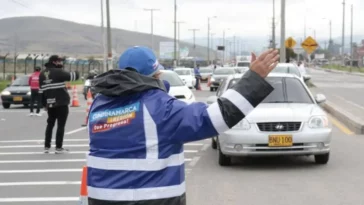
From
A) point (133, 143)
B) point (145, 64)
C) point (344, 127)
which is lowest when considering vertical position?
point (344, 127)

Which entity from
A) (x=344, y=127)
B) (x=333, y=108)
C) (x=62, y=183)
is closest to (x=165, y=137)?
(x=62, y=183)

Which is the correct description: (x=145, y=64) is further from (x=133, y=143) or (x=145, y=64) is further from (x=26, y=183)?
(x=26, y=183)

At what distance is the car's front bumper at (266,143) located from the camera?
9.67 meters

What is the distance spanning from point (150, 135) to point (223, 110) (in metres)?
0.40

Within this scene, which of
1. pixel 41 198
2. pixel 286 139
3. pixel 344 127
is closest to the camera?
pixel 41 198

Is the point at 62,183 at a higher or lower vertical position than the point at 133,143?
Answer: lower

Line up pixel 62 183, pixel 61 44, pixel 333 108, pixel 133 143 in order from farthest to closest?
pixel 61 44, pixel 333 108, pixel 62 183, pixel 133 143

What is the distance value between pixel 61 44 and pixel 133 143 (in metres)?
180

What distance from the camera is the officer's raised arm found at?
3166 mm

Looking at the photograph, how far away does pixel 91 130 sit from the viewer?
342 cm

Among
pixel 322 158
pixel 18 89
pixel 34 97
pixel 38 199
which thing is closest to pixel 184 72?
pixel 18 89

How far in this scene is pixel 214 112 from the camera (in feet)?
10.4

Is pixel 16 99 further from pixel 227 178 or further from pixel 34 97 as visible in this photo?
pixel 227 178

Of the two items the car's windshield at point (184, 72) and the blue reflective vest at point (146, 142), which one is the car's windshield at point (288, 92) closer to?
the blue reflective vest at point (146, 142)
